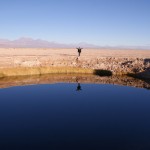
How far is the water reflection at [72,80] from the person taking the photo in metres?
34.7

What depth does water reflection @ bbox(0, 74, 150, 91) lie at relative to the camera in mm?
34719

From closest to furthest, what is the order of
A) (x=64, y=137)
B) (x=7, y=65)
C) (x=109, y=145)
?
(x=109, y=145)
(x=64, y=137)
(x=7, y=65)

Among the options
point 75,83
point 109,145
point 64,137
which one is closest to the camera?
point 109,145

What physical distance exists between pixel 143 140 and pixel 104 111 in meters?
7.05

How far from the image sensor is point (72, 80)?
1491 inches

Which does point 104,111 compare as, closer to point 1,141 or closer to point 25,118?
point 25,118

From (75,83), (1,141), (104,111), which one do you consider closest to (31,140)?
(1,141)

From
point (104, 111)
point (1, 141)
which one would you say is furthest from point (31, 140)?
point (104, 111)

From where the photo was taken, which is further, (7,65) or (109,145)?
(7,65)

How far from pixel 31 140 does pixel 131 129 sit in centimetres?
645

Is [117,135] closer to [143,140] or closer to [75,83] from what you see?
[143,140]

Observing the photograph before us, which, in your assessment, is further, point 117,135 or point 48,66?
point 48,66

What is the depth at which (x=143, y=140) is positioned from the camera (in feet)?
53.5

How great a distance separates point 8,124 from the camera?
62.8 ft
